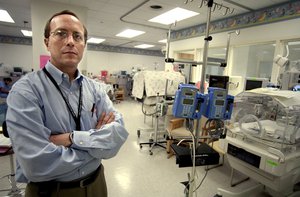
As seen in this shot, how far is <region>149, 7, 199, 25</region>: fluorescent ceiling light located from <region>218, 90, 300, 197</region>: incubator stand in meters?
2.85

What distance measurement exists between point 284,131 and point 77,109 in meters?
1.76

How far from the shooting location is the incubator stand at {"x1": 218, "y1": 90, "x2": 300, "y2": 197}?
1621 mm

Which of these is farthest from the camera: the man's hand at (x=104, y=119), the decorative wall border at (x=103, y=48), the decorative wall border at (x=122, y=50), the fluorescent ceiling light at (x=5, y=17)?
the decorative wall border at (x=122, y=50)

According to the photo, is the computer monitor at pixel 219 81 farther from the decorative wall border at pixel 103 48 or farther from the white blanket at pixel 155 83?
the decorative wall border at pixel 103 48

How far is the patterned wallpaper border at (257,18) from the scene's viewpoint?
127 inches

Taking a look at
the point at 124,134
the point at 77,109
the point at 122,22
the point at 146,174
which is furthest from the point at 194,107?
the point at 122,22

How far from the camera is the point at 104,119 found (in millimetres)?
1224

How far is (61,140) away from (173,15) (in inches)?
167

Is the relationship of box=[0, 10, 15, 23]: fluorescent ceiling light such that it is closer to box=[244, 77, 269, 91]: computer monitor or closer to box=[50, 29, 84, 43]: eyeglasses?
box=[50, 29, 84, 43]: eyeglasses

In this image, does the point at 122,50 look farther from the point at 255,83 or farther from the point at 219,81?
the point at 219,81

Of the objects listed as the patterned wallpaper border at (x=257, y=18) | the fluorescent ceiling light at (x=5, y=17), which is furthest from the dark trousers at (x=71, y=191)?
the fluorescent ceiling light at (x=5, y=17)

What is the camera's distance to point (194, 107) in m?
1.28

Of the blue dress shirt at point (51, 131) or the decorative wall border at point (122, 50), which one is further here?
the decorative wall border at point (122, 50)

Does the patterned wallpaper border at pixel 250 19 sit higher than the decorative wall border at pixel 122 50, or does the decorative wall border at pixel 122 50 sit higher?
the decorative wall border at pixel 122 50
